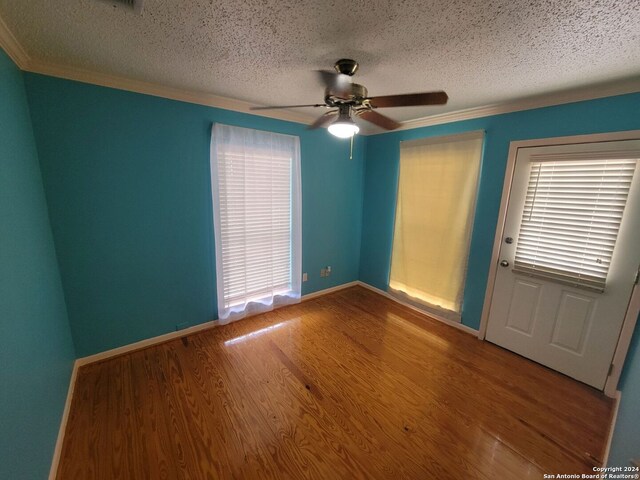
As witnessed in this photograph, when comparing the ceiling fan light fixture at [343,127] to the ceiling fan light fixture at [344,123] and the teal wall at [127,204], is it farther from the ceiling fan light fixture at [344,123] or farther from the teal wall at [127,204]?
the teal wall at [127,204]

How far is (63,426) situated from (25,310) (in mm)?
853

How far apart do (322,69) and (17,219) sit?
2.01 m

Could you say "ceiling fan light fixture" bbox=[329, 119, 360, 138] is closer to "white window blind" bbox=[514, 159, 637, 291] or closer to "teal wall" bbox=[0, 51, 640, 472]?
"teal wall" bbox=[0, 51, 640, 472]

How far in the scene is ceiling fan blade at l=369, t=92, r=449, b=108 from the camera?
1.37m

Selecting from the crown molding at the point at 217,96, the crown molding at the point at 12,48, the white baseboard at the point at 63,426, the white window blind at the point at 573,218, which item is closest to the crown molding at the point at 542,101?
the crown molding at the point at 217,96

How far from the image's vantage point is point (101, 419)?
1630mm

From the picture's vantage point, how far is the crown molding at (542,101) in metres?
1.75

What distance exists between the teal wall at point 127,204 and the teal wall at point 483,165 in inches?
61.1

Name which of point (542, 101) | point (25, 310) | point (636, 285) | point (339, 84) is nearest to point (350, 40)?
point (339, 84)

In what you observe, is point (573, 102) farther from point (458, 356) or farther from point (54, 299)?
point (54, 299)

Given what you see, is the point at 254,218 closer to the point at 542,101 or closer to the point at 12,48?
the point at 12,48

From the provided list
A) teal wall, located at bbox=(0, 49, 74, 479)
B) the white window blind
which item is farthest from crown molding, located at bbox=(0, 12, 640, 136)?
the white window blind

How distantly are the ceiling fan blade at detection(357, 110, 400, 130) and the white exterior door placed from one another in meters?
1.34

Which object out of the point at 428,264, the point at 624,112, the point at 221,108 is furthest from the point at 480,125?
the point at 221,108
